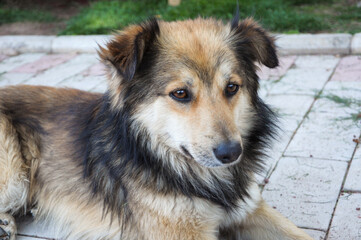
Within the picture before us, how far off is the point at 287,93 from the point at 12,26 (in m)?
6.22

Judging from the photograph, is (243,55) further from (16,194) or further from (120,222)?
(16,194)

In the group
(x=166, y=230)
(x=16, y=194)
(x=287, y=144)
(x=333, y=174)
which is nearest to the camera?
(x=166, y=230)

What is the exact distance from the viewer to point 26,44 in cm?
806

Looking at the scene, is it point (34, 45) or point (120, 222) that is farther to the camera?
point (34, 45)

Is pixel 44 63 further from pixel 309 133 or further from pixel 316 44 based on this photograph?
pixel 309 133

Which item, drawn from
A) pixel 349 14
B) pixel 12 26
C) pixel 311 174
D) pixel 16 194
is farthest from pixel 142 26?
pixel 12 26

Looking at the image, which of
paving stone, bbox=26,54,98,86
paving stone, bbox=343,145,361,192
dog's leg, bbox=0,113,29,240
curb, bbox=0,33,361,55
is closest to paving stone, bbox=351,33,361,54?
curb, bbox=0,33,361,55

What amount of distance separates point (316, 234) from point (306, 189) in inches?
23.2

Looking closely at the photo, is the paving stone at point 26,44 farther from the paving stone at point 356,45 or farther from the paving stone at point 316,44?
the paving stone at point 356,45

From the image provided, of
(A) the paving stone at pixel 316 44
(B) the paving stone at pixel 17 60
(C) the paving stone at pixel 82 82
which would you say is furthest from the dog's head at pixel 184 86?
(B) the paving stone at pixel 17 60

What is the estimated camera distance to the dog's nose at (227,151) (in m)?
2.61

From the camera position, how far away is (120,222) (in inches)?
125

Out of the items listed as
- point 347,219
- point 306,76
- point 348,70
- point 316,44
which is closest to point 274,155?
point 347,219

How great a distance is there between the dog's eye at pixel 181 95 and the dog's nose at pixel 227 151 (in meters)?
0.37
